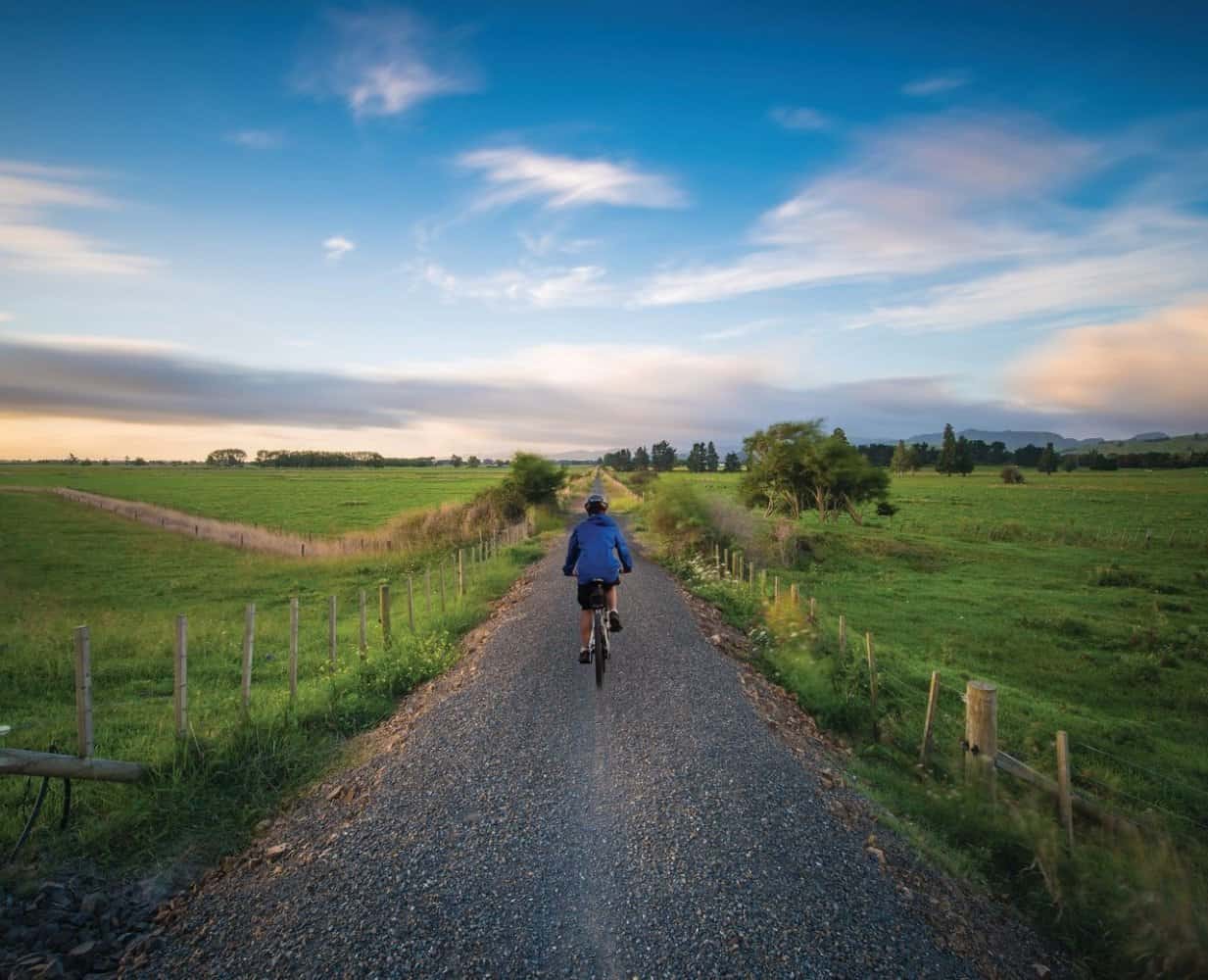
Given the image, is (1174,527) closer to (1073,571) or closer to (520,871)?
(1073,571)

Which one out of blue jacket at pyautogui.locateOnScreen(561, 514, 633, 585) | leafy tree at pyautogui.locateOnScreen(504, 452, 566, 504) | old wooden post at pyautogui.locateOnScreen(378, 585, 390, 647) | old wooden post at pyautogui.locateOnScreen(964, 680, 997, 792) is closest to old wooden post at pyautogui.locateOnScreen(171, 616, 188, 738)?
blue jacket at pyautogui.locateOnScreen(561, 514, 633, 585)

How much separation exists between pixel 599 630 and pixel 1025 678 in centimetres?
1192

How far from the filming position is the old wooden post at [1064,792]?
17.4 feet

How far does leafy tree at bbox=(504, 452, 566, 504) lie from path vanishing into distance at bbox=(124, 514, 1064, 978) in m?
33.7

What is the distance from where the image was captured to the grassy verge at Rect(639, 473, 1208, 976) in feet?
15.9

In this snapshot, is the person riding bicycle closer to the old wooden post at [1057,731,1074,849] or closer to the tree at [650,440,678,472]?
the old wooden post at [1057,731,1074,849]

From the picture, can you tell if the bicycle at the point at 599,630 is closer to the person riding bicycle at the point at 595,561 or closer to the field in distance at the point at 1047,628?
the person riding bicycle at the point at 595,561

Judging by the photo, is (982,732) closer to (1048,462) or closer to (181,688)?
(181,688)

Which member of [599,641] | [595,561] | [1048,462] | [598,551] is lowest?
[599,641]

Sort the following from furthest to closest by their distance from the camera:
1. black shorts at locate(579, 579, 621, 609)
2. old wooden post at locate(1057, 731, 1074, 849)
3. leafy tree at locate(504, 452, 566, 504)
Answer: leafy tree at locate(504, 452, 566, 504), black shorts at locate(579, 579, 621, 609), old wooden post at locate(1057, 731, 1074, 849)

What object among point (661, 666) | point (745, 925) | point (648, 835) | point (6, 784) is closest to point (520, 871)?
point (648, 835)

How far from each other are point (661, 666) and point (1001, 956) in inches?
234

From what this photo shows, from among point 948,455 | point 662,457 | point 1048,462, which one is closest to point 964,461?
point 948,455

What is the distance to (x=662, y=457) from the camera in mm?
192000
